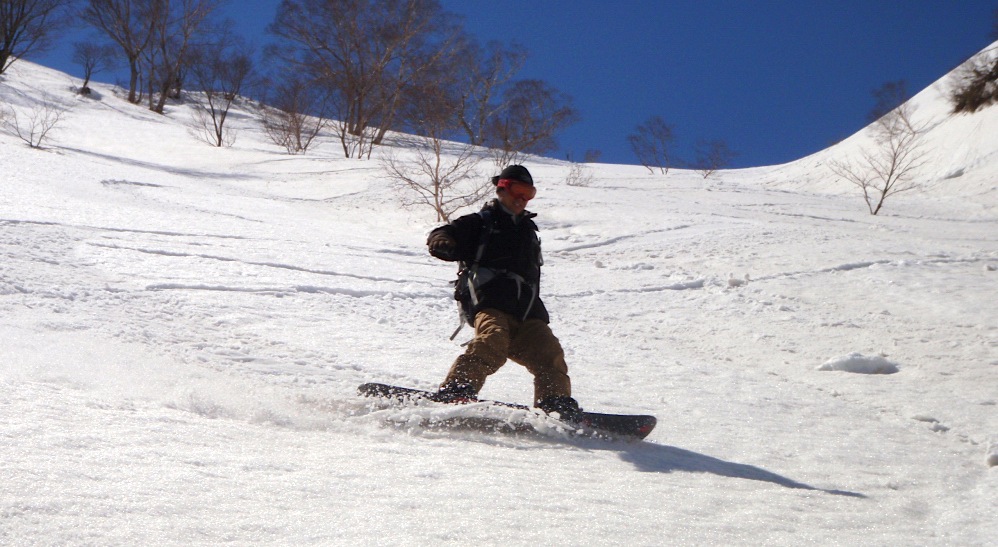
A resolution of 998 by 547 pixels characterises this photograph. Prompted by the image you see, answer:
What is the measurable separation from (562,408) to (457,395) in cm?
45

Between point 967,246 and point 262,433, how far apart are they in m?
10.6

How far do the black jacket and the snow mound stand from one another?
326cm

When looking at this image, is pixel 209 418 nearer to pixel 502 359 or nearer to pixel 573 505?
pixel 502 359

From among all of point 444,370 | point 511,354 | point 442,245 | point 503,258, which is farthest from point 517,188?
point 444,370

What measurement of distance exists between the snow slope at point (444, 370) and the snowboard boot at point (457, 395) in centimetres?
9

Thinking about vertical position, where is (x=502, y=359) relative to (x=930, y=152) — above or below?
below

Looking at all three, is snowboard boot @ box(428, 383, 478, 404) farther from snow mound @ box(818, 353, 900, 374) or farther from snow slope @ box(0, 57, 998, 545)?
snow mound @ box(818, 353, 900, 374)

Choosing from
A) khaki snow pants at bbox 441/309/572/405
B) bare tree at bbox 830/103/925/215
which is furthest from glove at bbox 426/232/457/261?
bare tree at bbox 830/103/925/215

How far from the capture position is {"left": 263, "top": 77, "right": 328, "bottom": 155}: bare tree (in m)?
28.3

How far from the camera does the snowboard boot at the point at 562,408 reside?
11.4 ft

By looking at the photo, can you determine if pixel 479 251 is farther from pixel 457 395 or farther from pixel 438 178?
pixel 438 178

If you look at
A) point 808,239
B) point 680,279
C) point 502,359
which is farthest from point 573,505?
point 808,239

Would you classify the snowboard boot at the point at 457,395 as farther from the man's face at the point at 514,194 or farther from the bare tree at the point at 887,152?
the bare tree at the point at 887,152

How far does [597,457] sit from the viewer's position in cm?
327
